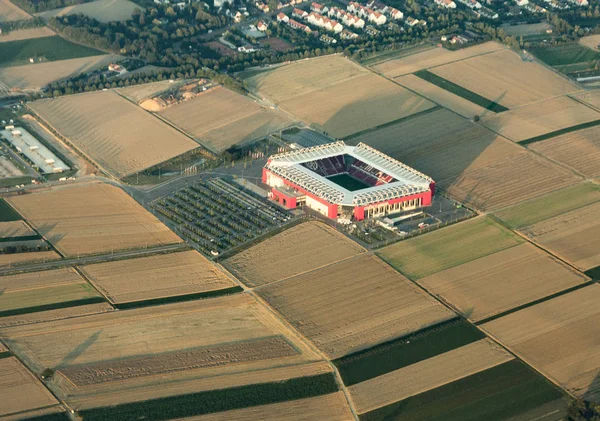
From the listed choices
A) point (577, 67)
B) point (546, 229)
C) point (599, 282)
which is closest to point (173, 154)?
point (546, 229)

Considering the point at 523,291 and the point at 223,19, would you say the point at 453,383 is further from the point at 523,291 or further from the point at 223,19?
the point at 223,19

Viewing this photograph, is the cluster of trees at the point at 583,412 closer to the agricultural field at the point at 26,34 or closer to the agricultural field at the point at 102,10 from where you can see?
the agricultural field at the point at 26,34

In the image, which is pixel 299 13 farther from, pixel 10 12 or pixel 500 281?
pixel 500 281

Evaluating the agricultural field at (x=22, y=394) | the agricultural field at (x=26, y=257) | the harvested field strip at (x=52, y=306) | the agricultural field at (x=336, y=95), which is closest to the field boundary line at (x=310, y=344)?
the harvested field strip at (x=52, y=306)

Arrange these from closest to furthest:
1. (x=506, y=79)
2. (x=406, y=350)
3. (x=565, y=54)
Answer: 1. (x=406, y=350)
2. (x=506, y=79)
3. (x=565, y=54)

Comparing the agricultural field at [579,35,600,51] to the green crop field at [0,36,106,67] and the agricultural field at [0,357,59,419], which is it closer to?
the green crop field at [0,36,106,67]

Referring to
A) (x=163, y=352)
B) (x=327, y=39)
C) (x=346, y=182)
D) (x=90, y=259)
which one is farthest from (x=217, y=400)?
(x=327, y=39)

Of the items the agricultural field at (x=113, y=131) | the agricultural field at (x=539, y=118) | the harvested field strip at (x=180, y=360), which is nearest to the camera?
the harvested field strip at (x=180, y=360)
